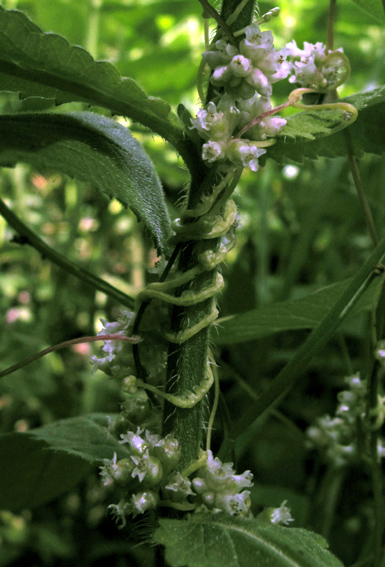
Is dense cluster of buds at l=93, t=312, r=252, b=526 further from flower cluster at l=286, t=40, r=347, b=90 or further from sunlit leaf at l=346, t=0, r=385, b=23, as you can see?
sunlit leaf at l=346, t=0, r=385, b=23

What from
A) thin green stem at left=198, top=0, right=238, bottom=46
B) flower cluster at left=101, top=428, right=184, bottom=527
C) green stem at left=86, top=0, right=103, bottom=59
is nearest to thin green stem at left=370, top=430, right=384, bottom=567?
flower cluster at left=101, top=428, right=184, bottom=527

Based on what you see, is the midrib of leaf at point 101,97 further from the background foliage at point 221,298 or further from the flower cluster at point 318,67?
the background foliage at point 221,298

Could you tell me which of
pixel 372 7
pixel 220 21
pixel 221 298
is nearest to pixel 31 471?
pixel 220 21

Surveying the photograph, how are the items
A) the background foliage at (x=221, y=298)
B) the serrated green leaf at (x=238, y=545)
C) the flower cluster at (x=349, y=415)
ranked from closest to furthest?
the serrated green leaf at (x=238, y=545), the flower cluster at (x=349, y=415), the background foliage at (x=221, y=298)

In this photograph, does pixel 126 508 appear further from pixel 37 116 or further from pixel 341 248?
pixel 341 248

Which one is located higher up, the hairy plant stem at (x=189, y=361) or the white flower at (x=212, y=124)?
the white flower at (x=212, y=124)

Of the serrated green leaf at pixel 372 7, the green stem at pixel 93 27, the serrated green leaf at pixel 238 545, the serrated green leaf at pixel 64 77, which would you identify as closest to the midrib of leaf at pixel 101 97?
the serrated green leaf at pixel 64 77
